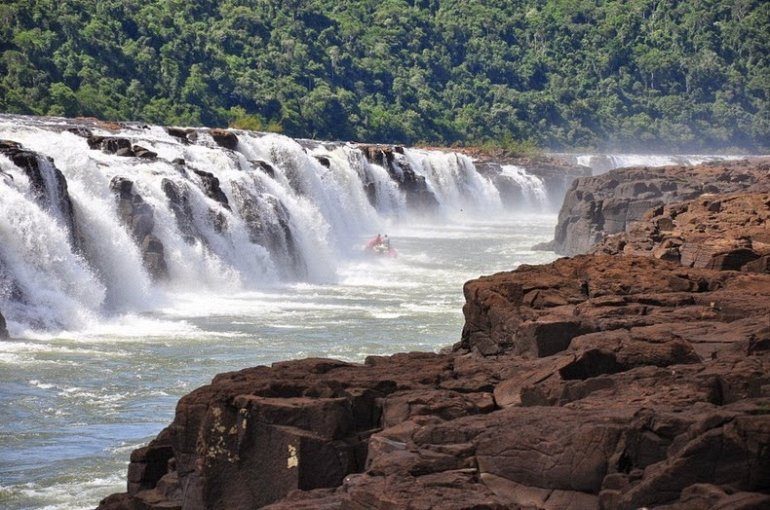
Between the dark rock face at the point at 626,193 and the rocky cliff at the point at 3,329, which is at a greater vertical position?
the dark rock face at the point at 626,193

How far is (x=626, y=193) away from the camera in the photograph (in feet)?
188

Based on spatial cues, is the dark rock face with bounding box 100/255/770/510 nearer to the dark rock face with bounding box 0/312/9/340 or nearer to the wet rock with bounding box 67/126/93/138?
the dark rock face with bounding box 0/312/9/340

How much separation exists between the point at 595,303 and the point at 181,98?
296 feet

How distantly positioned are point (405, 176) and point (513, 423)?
6329cm

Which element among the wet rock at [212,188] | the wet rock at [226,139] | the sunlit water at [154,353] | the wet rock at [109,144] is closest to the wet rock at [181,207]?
the wet rock at [212,188]

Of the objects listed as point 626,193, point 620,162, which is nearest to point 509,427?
point 626,193

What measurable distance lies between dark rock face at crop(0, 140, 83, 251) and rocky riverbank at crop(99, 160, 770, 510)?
727 inches

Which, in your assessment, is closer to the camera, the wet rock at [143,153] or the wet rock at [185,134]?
the wet rock at [143,153]

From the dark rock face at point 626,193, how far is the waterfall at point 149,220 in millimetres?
7800

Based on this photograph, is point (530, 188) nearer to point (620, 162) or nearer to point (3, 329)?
point (620, 162)

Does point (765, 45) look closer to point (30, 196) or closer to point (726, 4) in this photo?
point (726, 4)

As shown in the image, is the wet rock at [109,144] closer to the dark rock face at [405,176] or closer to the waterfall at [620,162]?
the dark rock face at [405,176]

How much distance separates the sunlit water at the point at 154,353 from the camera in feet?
64.0

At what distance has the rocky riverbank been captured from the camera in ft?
40.6
